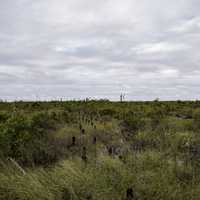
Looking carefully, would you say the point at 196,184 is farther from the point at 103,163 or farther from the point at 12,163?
the point at 12,163

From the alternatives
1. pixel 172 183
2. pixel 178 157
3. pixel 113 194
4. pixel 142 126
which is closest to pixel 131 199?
pixel 113 194

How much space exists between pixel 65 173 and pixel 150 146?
9.46 ft

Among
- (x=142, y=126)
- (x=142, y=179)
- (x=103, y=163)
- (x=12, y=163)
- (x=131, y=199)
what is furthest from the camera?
(x=142, y=126)

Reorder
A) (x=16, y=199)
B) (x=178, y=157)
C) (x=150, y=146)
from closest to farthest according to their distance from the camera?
(x=16, y=199), (x=178, y=157), (x=150, y=146)

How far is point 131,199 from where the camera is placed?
383 centimetres

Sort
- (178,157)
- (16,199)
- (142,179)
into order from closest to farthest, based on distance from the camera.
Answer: (16,199), (142,179), (178,157)

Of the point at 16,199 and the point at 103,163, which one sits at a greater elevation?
the point at 103,163

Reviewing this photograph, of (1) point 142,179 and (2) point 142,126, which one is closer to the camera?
(1) point 142,179

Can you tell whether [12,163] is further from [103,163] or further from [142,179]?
[142,179]

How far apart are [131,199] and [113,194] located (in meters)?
0.25

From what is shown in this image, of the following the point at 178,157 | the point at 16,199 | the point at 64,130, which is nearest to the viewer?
the point at 16,199

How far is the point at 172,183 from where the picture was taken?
4457 mm

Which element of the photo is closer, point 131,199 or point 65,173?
point 131,199

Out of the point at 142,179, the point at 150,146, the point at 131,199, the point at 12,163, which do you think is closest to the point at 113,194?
the point at 131,199
